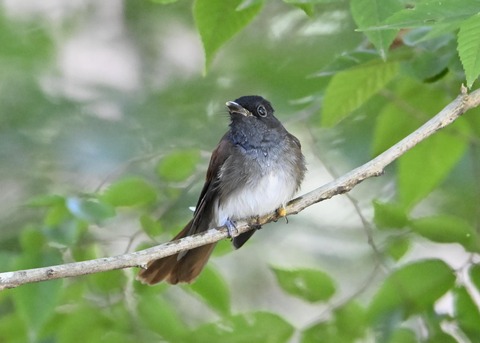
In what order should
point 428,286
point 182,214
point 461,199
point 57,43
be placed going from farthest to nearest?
point 57,43 → point 461,199 → point 182,214 → point 428,286

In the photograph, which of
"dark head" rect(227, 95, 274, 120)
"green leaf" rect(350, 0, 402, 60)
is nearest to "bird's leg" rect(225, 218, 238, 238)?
"dark head" rect(227, 95, 274, 120)

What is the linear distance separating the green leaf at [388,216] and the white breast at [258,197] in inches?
23.9

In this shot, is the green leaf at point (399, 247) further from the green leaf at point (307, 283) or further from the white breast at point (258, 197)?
the white breast at point (258, 197)

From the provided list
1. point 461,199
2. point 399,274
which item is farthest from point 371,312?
point 461,199

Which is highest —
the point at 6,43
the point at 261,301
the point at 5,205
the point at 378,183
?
the point at 6,43

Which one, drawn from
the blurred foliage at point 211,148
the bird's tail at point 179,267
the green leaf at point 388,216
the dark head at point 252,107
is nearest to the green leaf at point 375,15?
the blurred foliage at point 211,148

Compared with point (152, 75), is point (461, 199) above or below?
below

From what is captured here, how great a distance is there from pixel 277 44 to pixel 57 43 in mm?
1497

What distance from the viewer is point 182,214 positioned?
4355 millimetres

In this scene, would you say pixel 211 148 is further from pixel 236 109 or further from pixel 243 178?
pixel 243 178

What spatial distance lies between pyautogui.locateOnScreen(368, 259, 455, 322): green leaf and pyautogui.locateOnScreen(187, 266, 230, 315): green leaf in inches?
24.0

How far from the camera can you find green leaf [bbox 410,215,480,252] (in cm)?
361

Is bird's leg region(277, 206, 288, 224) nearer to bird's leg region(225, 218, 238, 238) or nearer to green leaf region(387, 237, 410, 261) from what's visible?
bird's leg region(225, 218, 238, 238)

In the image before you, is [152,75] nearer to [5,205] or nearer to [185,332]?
[5,205]
